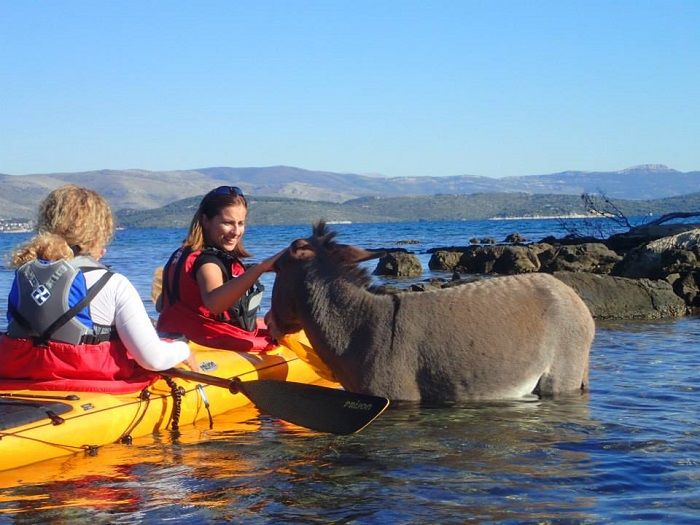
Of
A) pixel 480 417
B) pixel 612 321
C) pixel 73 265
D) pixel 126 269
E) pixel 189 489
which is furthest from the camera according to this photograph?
pixel 126 269

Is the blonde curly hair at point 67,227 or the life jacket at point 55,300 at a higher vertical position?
the blonde curly hair at point 67,227

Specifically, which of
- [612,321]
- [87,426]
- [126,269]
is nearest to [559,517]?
[87,426]

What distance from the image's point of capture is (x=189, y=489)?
714 cm

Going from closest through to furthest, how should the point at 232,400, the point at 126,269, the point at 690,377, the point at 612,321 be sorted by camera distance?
the point at 232,400, the point at 690,377, the point at 612,321, the point at 126,269

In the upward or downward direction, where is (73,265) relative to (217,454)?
upward

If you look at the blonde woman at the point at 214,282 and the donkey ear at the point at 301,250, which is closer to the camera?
the donkey ear at the point at 301,250

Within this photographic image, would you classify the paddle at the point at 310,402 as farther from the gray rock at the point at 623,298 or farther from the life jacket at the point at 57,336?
the gray rock at the point at 623,298

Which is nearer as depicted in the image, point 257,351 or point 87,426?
point 87,426

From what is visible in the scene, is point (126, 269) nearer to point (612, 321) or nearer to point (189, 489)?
point (612, 321)

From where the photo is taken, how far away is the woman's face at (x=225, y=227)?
970 cm

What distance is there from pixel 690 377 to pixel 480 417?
360 cm

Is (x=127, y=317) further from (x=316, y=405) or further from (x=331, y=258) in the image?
(x=331, y=258)

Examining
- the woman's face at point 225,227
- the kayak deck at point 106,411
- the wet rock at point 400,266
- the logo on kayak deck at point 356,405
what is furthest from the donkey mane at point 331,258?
the wet rock at point 400,266

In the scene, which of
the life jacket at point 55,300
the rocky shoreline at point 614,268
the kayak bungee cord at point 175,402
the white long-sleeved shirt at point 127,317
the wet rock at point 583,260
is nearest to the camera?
the life jacket at point 55,300
